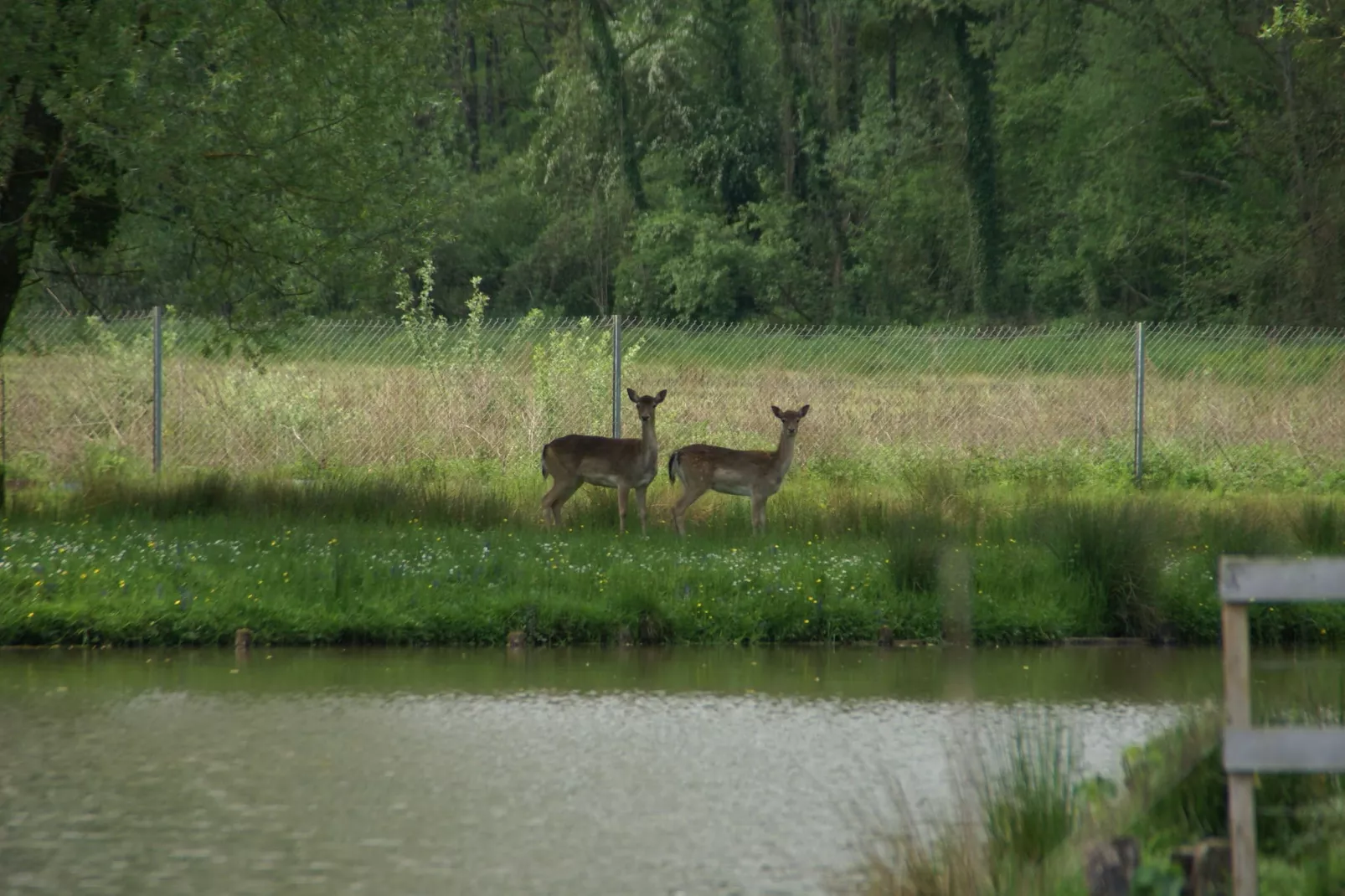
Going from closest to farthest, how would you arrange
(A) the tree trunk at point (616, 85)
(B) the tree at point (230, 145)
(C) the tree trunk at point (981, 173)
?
(B) the tree at point (230, 145) < (A) the tree trunk at point (616, 85) < (C) the tree trunk at point (981, 173)

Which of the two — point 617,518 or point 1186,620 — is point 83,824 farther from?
point 617,518

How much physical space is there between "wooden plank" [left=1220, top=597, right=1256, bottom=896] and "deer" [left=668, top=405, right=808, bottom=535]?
11.5m

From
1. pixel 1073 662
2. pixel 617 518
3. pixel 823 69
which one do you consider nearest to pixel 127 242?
pixel 617 518

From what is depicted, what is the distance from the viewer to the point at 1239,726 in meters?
5.86

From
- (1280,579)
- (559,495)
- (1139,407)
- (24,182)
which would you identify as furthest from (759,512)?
(1280,579)

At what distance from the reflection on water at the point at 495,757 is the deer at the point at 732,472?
449 cm

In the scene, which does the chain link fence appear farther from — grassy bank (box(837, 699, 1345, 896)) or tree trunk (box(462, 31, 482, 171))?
tree trunk (box(462, 31, 482, 171))

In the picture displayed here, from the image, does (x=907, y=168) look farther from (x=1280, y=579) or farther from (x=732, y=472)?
(x=1280, y=579)

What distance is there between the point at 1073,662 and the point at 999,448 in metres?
10.7

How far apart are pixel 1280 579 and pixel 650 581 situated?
8416 mm

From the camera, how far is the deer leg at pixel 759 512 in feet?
56.2

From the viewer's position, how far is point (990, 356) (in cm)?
3195

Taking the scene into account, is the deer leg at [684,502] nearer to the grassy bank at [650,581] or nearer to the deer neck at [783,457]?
the deer neck at [783,457]

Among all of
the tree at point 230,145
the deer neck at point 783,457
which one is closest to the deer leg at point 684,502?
the deer neck at point 783,457
